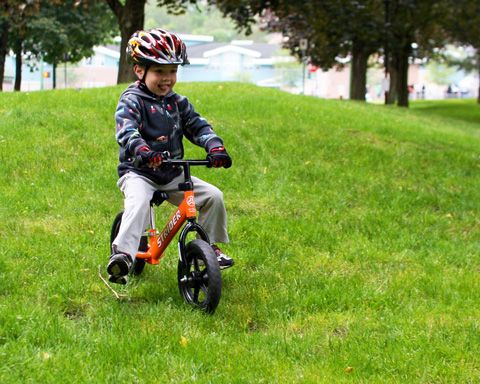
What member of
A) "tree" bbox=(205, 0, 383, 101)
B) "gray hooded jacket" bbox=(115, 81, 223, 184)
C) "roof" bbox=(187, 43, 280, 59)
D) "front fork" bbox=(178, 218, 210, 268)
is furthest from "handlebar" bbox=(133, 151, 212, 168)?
"roof" bbox=(187, 43, 280, 59)

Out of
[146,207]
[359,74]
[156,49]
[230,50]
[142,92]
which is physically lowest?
[146,207]

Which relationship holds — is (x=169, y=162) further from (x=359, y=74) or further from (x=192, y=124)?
(x=359, y=74)

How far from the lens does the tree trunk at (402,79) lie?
34.3 meters

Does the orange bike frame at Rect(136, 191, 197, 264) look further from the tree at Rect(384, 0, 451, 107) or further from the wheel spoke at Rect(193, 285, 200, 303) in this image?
the tree at Rect(384, 0, 451, 107)

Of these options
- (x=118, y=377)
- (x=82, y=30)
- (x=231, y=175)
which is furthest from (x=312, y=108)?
(x=82, y=30)

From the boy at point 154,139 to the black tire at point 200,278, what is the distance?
288 millimetres

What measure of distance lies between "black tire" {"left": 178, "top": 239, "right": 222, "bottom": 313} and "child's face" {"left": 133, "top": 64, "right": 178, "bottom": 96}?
1.11 m

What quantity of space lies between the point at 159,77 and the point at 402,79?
3096 cm

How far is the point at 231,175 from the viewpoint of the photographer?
9.70 meters

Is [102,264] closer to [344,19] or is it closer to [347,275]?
[347,275]

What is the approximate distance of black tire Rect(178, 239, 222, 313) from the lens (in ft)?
16.6

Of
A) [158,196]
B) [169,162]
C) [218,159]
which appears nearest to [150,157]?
[169,162]

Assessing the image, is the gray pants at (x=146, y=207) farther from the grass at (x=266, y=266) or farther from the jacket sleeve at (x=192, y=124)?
the grass at (x=266, y=266)

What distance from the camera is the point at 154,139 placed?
543 centimetres
